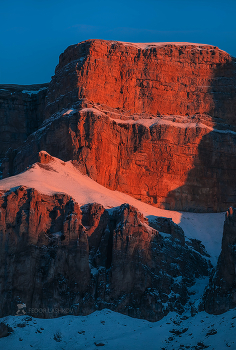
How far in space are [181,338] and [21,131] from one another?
57.2 meters

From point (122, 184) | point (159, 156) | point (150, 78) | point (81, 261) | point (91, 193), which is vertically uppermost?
point (150, 78)

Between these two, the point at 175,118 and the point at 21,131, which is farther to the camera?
the point at 21,131

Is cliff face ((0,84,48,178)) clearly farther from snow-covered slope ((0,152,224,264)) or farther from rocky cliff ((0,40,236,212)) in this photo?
snow-covered slope ((0,152,224,264))

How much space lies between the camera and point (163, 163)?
87.2 metres

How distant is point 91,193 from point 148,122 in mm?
20551

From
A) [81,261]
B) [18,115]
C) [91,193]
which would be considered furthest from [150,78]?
[81,261]

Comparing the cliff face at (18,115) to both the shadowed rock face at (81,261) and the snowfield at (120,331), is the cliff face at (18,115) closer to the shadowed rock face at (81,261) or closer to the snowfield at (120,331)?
the snowfield at (120,331)

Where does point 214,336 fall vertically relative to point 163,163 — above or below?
below

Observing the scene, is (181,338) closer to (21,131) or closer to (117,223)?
(117,223)

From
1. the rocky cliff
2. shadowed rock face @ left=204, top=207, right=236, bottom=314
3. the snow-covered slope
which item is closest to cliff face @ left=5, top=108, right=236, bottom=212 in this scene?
the rocky cliff

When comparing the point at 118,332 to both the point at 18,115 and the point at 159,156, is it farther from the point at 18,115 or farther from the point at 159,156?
the point at 18,115

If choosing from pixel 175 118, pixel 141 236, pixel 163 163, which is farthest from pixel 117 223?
pixel 175 118

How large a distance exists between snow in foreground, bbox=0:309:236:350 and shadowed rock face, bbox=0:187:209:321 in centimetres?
116

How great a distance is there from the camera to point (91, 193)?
72.1 m
